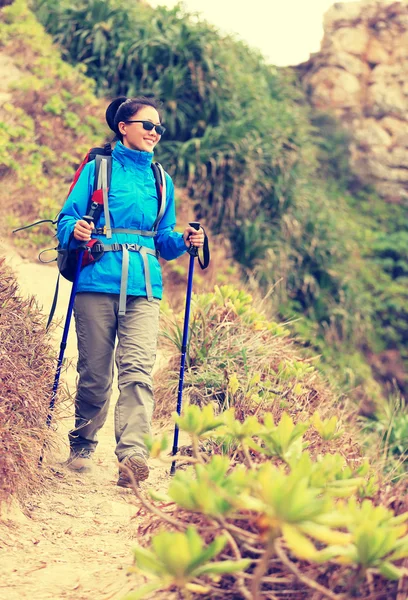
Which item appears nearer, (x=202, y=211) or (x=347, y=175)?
(x=202, y=211)

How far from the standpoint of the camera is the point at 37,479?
3834 millimetres

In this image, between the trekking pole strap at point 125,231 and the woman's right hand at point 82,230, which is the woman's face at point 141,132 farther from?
the woman's right hand at point 82,230

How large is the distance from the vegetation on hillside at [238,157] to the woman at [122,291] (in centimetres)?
633

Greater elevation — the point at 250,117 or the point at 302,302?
the point at 250,117

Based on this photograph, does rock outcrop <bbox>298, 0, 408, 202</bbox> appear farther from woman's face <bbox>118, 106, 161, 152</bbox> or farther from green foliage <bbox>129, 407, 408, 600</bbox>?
green foliage <bbox>129, 407, 408, 600</bbox>

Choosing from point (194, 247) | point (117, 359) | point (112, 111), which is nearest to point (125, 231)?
point (194, 247)

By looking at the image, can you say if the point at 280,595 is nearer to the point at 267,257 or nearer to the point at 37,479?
the point at 37,479

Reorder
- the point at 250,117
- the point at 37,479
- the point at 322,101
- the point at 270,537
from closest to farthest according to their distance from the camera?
the point at 270,537, the point at 37,479, the point at 250,117, the point at 322,101

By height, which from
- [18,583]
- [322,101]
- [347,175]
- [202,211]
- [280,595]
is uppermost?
[322,101]

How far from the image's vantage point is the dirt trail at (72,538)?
292cm

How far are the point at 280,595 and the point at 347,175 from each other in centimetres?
1516

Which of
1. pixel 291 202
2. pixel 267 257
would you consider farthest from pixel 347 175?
pixel 267 257

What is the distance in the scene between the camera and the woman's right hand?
13.3 ft

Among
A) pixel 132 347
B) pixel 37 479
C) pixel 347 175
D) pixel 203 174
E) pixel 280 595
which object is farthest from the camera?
pixel 347 175
